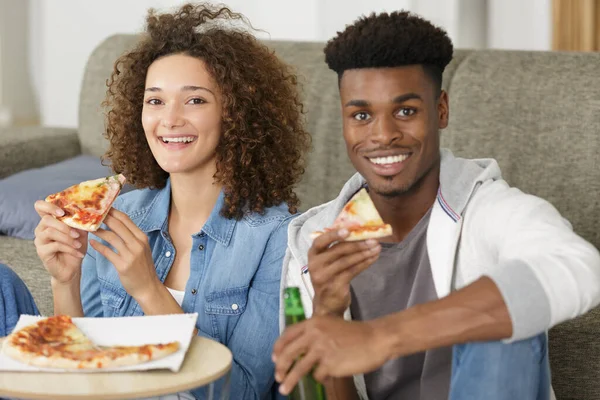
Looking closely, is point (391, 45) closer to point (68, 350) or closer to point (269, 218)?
point (269, 218)

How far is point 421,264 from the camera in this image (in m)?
2.02

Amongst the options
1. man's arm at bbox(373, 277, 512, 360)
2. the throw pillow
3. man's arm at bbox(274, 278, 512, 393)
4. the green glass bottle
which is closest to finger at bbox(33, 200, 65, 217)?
the green glass bottle

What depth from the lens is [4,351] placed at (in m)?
1.77

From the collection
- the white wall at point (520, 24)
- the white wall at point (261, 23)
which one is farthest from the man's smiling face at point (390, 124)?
the white wall at point (520, 24)

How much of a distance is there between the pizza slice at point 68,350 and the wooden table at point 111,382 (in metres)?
0.02

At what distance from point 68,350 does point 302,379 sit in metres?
→ 0.42

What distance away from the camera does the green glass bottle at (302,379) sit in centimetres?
173

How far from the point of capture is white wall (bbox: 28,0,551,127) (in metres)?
4.59

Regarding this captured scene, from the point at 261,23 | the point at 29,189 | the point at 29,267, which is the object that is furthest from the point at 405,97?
the point at 261,23

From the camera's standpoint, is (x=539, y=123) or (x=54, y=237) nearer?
(x=54, y=237)

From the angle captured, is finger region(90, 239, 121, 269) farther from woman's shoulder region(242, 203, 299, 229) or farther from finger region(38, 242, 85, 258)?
woman's shoulder region(242, 203, 299, 229)

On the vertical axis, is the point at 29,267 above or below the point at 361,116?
below

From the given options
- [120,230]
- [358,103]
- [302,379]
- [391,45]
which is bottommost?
[302,379]

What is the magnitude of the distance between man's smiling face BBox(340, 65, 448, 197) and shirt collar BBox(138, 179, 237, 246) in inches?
17.8
